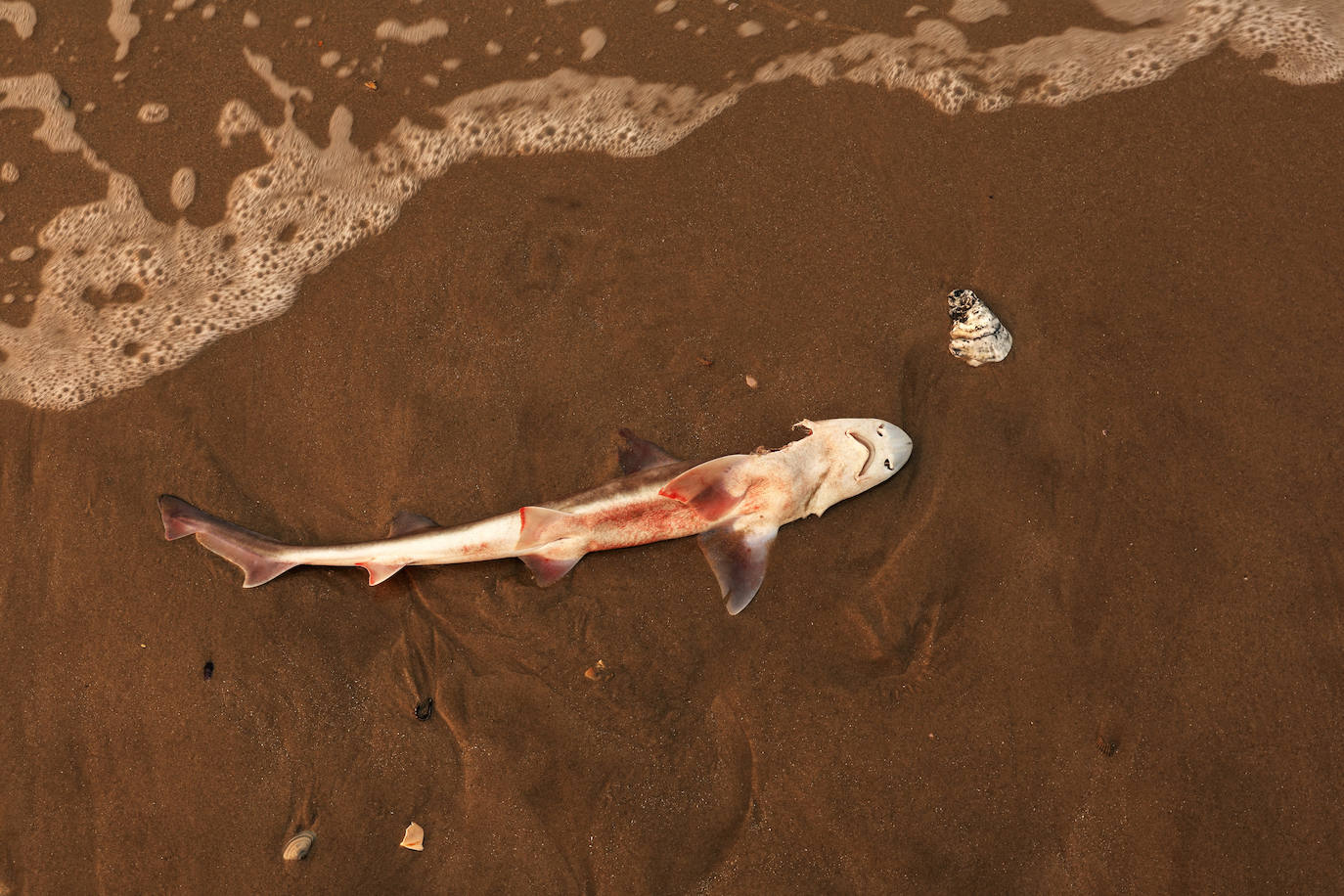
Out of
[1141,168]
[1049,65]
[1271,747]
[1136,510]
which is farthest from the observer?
[1049,65]

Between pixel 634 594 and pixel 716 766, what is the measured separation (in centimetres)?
107

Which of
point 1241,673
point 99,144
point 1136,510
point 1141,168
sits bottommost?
point 1241,673

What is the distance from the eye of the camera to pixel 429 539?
4.27 meters

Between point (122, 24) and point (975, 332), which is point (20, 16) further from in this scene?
point (975, 332)

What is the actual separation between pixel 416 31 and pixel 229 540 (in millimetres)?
3883

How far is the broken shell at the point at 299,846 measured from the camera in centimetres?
421

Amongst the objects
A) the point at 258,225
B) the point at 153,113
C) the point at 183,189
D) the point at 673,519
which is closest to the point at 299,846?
the point at 673,519

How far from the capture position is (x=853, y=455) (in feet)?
14.0

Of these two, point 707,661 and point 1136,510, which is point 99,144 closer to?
point 707,661

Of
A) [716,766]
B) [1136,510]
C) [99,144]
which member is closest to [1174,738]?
[1136,510]

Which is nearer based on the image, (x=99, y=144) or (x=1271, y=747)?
(x=1271, y=747)

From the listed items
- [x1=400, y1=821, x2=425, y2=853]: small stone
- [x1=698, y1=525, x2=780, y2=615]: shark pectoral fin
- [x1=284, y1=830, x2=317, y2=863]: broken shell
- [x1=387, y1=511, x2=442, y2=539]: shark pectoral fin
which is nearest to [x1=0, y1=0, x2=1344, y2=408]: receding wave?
[x1=387, y1=511, x2=442, y2=539]: shark pectoral fin

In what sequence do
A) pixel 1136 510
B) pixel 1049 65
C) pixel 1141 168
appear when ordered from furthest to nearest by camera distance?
pixel 1049 65, pixel 1141 168, pixel 1136 510

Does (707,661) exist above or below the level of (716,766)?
above
